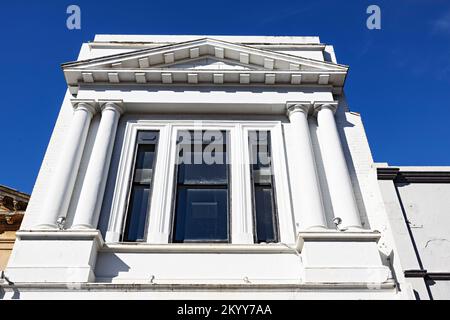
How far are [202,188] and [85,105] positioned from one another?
3482mm

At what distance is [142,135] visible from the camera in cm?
1059

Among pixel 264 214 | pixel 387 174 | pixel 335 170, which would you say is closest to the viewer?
pixel 264 214

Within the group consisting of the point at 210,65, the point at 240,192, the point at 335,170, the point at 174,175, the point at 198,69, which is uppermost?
the point at 210,65

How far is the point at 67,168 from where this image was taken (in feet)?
29.8

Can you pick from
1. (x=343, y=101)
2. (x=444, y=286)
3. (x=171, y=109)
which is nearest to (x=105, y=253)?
(x=171, y=109)

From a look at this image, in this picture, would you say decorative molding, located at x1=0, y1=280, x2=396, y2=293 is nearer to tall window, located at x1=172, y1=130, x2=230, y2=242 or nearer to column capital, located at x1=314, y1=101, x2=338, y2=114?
tall window, located at x1=172, y1=130, x2=230, y2=242

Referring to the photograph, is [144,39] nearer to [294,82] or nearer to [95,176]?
[294,82]

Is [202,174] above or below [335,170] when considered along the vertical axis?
above

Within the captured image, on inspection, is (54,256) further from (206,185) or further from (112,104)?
(112,104)

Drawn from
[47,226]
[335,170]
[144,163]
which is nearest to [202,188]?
[144,163]

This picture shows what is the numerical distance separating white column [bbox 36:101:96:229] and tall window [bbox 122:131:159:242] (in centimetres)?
121

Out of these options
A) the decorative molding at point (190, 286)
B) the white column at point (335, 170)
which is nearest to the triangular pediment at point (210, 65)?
the white column at point (335, 170)
